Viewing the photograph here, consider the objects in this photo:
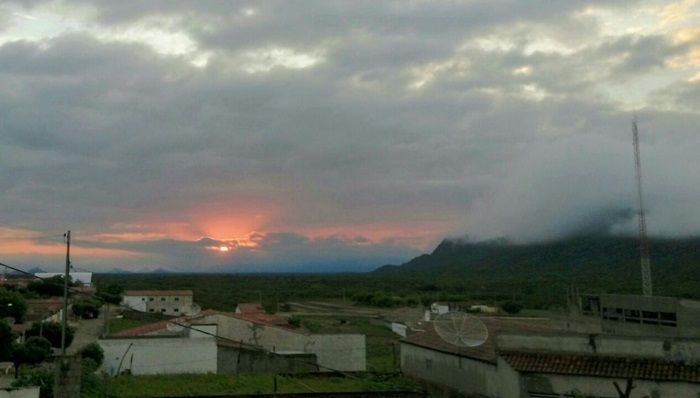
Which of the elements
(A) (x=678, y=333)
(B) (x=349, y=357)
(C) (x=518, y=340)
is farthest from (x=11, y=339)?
(A) (x=678, y=333)

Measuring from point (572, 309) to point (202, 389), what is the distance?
2337cm

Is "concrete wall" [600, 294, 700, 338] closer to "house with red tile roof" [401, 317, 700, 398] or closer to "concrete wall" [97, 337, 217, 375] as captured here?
"house with red tile roof" [401, 317, 700, 398]

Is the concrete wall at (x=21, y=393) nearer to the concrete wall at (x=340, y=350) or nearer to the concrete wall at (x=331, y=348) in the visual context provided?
the concrete wall at (x=331, y=348)

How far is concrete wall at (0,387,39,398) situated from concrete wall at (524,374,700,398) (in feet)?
50.6

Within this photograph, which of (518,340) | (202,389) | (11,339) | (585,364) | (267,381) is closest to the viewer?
(585,364)

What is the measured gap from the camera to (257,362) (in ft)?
107

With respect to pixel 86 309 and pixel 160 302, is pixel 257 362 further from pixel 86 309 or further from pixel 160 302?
pixel 160 302

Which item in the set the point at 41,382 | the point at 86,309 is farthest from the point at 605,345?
the point at 86,309

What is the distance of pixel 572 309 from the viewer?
3766 centimetres

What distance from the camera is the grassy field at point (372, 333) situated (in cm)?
3909

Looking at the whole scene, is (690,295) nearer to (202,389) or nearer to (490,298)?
(490,298)

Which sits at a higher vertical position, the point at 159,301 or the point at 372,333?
the point at 159,301

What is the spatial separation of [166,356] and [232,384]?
721cm

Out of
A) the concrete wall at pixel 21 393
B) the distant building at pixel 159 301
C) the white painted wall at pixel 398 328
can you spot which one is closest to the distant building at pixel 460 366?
the concrete wall at pixel 21 393
